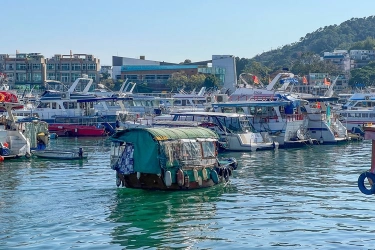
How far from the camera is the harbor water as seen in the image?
22797mm

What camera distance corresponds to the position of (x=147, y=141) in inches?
1230

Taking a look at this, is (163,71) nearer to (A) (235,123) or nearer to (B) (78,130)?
(B) (78,130)

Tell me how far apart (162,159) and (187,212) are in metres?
3.89

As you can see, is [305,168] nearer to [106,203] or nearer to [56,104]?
[106,203]

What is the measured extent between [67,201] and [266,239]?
989cm

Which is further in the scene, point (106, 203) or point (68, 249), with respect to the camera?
point (106, 203)

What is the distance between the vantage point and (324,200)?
30328 millimetres

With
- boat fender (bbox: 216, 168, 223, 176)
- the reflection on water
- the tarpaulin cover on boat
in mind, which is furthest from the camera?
boat fender (bbox: 216, 168, 223, 176)

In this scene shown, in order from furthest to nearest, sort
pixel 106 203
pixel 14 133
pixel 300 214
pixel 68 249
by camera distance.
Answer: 1. pixel 14 133
2. pixel 106 203
3. pixel 300 214
4. pixel 68 249

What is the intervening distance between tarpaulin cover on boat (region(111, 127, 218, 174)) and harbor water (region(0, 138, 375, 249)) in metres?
1.22

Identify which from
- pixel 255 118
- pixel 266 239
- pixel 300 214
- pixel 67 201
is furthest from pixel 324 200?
pixel 255 118

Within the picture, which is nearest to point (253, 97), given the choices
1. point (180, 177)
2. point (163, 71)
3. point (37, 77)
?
point (180, 177)

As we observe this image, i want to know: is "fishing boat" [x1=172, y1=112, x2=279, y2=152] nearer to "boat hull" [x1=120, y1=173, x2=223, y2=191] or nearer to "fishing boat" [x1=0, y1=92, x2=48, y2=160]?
"fishing boat" [x1=0, y1=92, x2=48, y2=160]

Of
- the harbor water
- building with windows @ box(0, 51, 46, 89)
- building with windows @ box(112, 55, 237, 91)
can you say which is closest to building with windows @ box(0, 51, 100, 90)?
building with windows @ box(0, 51, 46, 89)
